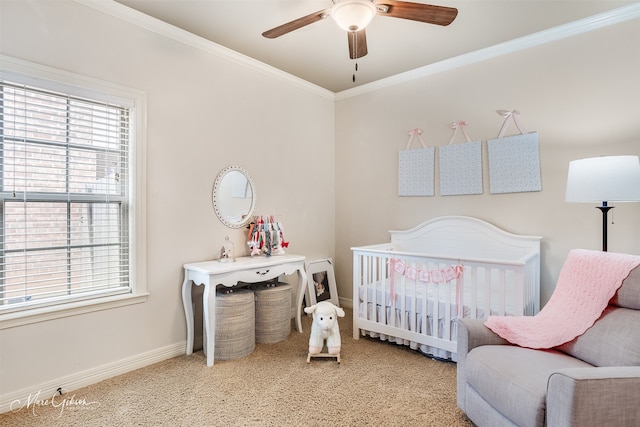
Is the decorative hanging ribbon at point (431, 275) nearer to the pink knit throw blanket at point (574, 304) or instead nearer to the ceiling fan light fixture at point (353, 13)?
the pink knit throw blanket at point (574, 304)

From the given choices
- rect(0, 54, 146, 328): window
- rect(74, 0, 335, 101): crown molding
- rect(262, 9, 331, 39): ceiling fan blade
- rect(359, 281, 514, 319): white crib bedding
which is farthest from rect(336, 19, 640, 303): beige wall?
rect(0, 54, 146, 328): window

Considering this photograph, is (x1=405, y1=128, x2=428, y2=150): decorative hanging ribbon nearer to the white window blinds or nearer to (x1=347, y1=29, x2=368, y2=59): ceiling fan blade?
(x1=347, y1=29, x2=368, y2=59): ceiling fan blade

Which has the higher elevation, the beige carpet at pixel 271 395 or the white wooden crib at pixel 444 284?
the white wooden crib at pixel 444 284

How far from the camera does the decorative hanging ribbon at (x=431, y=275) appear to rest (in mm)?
2387

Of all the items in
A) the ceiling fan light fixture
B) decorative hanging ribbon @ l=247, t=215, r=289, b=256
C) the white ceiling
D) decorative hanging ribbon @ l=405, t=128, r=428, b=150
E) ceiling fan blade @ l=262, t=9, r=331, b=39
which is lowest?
decorative hanging ribbon @ l=247, t=215, r=289, b=256

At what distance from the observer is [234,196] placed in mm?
3014

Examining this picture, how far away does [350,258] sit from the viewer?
395 centimetres

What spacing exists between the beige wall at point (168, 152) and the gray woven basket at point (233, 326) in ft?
1.19

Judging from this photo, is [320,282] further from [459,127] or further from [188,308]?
[459,127]

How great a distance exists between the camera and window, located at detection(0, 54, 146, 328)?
6.33 ft

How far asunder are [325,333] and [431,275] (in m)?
0.89

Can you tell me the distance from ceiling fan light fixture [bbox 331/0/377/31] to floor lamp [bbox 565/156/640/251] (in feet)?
5.11

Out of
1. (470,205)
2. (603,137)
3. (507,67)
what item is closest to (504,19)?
(507,67)

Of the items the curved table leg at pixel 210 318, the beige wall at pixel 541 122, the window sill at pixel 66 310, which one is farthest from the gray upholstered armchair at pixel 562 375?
the window sill at pixel 66 310
